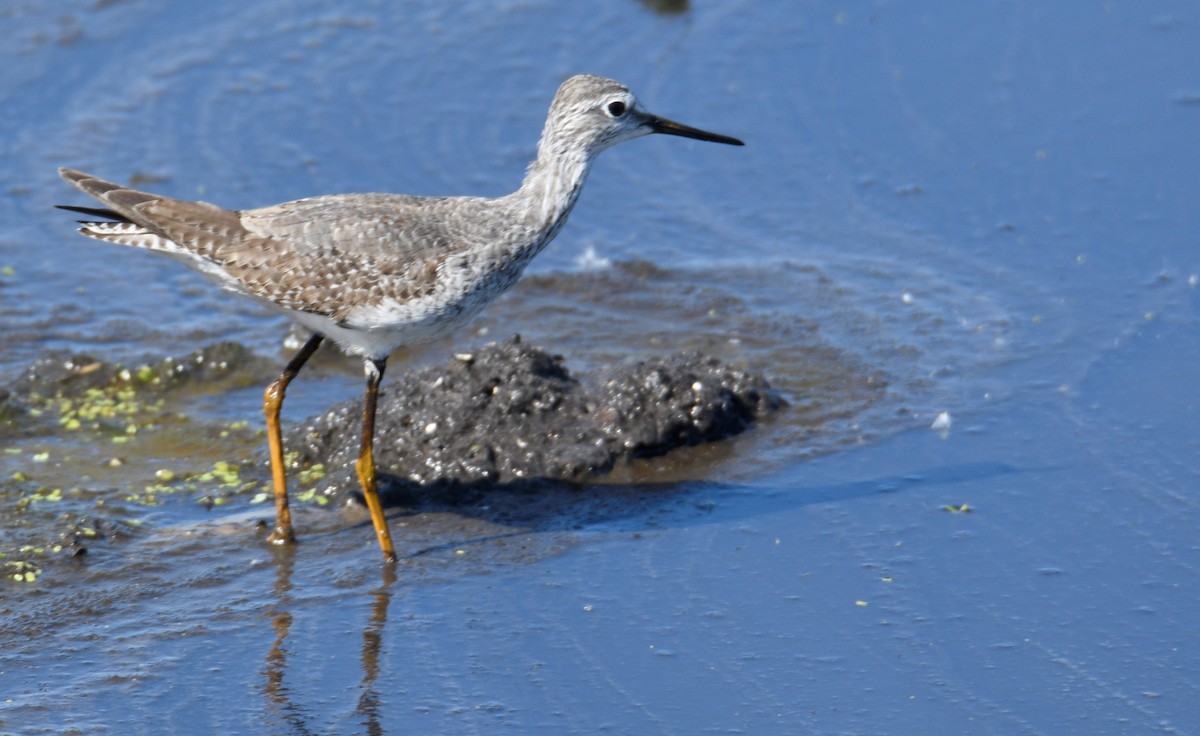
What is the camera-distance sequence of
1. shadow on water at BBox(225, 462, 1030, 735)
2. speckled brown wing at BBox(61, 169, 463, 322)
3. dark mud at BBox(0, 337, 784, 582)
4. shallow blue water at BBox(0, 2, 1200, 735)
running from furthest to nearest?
1. dark mud at BBox(0, 337, 784, 582)
2. speckled brown wing at BBox(61, 169, 463, 322)
3. shadow on water at BBox(225, 462, 1030, 735)
4. shallow blue water at BBox(0, 2, 1200, 735)

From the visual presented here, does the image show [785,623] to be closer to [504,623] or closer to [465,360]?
[504,623]

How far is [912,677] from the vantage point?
571 centimetres

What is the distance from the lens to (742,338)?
349 inches

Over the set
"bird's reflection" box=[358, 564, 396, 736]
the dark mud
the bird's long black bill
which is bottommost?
"bird's reflection" box=[358, 564, 396, 736]

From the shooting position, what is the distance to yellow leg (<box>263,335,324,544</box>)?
687cm

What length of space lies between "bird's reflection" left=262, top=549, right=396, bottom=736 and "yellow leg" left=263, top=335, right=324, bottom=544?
0.38 ft

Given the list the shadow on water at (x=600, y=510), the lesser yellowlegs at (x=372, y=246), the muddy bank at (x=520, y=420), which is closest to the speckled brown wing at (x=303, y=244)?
the lesser yellowlegs at (x=372, y=246)

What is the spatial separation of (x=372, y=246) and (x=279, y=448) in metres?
1.05

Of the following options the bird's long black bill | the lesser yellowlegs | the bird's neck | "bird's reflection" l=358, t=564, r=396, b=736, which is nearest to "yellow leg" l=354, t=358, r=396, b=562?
the lesser yellowlegs

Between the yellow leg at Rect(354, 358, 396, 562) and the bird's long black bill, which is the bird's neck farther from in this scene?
the yellow leg at Rect(354, 358, 396, 562)

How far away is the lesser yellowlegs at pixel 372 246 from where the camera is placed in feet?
21.9

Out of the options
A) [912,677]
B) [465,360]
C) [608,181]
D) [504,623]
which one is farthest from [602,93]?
[608,181]

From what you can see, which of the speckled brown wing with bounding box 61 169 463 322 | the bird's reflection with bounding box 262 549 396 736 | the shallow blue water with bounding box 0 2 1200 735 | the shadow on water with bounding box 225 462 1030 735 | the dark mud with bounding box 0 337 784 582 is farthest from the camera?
the dark mud with bounding box 0 337 784 582

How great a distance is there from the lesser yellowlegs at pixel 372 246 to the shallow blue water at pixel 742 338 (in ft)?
2.86
